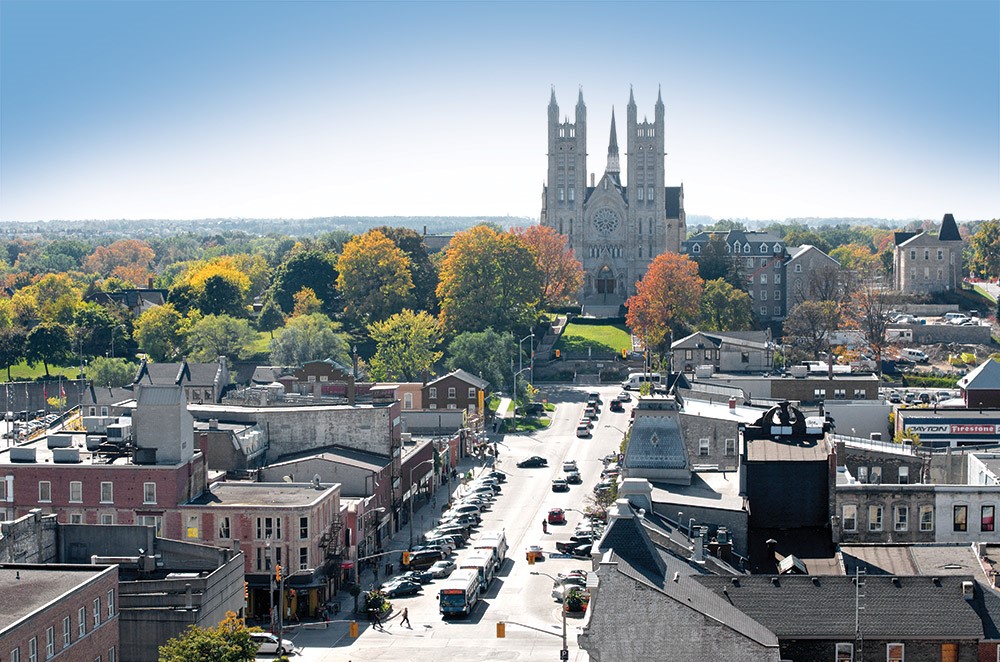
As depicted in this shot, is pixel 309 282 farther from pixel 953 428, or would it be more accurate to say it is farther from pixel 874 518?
pixel 874 518

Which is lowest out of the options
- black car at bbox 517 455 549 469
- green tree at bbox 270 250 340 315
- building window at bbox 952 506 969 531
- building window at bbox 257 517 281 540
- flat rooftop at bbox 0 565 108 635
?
black car at bbox 517 455 549 469

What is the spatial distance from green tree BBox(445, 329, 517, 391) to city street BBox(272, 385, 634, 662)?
33.9 meters

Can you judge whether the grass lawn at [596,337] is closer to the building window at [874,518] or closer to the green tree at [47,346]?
the green tree at [47,346]

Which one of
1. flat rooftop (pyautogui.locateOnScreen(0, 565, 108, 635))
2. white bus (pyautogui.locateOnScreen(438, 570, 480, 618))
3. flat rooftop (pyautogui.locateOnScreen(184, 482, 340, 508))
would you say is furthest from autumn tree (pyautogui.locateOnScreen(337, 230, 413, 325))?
flat rooftop (pyautogui.locateOnScreen(0, 565, 108, 635))

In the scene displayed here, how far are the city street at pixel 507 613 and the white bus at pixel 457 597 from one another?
49 centimetres

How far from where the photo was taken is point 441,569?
84.6 metres

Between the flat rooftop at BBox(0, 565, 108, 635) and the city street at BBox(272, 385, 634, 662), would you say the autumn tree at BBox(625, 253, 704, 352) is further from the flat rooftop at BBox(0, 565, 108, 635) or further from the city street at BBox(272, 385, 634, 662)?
the flat rooftop at BBox(0, 565, 108, 635)

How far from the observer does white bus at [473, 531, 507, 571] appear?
8600cm

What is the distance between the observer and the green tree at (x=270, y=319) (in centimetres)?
19288

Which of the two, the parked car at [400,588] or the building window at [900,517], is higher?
the building window at [900,517]

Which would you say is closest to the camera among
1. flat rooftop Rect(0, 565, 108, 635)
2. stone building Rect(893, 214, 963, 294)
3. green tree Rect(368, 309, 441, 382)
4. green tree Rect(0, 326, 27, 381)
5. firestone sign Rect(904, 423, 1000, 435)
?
flat rooftop Rect(0, 565, 108, 635)

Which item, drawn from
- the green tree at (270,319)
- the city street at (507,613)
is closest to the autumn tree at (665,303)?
the green tree at (270,319)

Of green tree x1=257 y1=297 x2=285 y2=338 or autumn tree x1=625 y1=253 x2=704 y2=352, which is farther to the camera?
green tree x1=257 y1=297 x2=285 y2=338

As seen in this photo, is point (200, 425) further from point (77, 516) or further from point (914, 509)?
point (914, 509)
